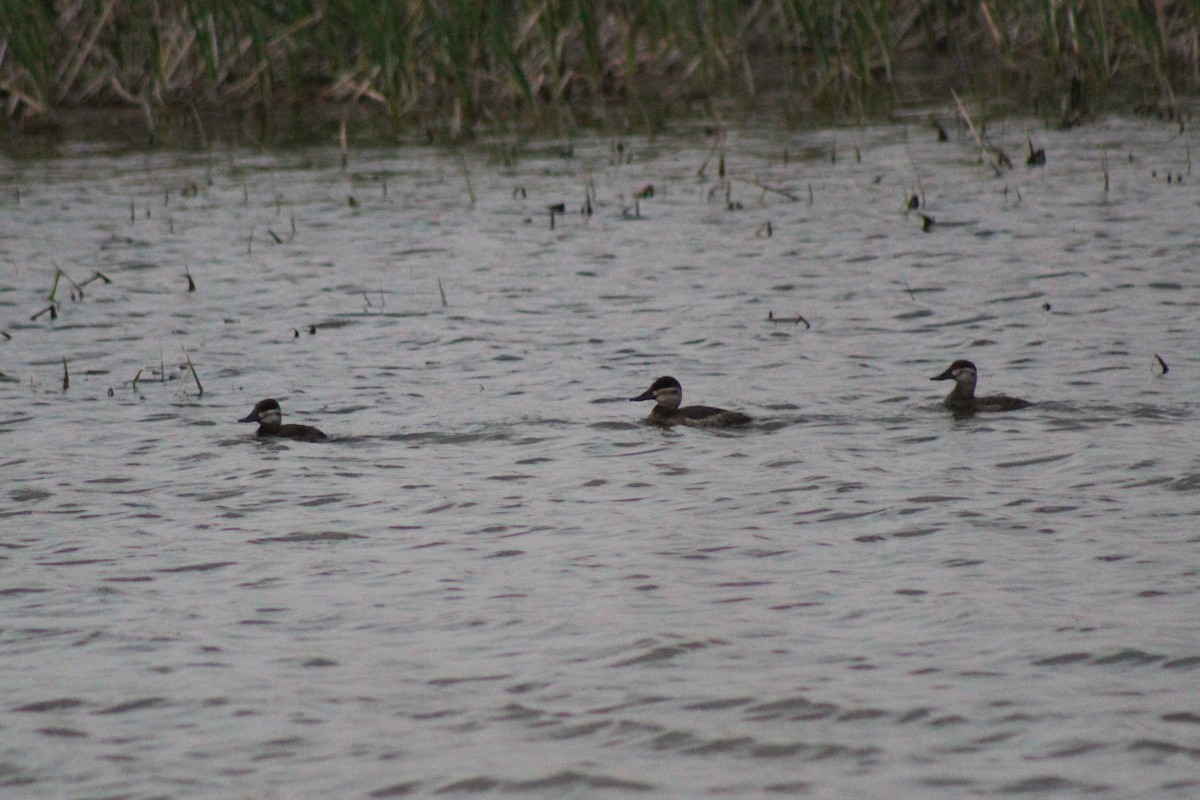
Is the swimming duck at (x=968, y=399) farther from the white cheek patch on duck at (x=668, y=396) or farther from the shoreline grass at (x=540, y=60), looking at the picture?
the shoreline grass at (x=540, y=60)

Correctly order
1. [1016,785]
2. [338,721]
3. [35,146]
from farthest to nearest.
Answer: [35,146] < [338,721] < [1016,785]

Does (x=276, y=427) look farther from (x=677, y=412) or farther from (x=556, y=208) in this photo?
(x=556, y=208)

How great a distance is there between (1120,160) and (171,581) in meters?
12.8

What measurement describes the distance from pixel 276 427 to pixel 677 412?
221 centimetres

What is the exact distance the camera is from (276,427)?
980cm

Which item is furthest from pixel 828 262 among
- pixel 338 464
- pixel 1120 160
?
pixel 338 464

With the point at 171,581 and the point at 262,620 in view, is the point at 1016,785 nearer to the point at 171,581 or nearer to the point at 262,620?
the point at 262,620

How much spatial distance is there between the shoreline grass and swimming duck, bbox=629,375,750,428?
992 cm

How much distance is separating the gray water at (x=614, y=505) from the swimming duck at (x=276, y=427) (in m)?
0.14

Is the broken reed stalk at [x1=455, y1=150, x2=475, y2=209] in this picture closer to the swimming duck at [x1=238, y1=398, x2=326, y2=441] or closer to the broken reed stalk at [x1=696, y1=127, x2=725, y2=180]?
the broken reed stalk at [x1=696, y1=127, x2=725, y2=180]

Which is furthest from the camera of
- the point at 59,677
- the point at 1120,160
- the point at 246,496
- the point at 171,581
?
the point at 1120,160

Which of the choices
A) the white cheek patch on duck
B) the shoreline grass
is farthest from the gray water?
the shoreline grass

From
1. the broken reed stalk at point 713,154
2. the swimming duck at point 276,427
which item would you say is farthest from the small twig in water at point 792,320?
the broken reed stalk at point 713,154

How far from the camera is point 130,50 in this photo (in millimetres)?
23156
